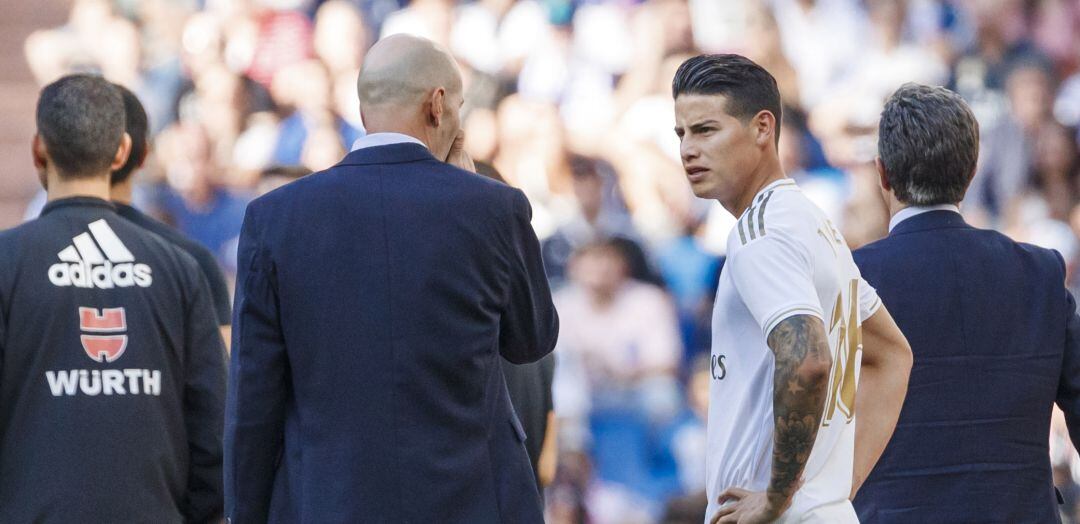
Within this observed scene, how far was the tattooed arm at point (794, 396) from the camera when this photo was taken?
2506mm

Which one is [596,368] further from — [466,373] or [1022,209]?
[466,373]

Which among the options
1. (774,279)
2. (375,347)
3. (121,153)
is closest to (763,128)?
(774,279)

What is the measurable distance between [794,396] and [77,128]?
211 centimetres

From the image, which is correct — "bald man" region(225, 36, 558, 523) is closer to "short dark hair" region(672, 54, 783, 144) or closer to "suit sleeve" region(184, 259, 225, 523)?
"short dark hair" region(672, 54, 783, 144)

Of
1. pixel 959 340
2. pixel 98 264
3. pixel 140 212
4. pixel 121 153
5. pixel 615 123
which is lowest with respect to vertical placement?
pixel 959 340

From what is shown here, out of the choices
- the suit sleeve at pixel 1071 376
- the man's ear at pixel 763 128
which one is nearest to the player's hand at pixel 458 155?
the man's ear at pixel 763 128

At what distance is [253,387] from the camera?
8.96 feet

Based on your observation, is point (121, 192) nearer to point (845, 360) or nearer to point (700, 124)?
point (700, 124)

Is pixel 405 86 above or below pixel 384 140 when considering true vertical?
above

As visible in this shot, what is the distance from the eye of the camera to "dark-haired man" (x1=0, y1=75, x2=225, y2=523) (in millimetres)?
3516

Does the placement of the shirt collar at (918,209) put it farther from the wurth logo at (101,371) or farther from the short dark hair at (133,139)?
the short dark hair at (133,139)

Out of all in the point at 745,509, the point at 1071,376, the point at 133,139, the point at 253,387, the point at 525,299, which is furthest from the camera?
the point at 133,139

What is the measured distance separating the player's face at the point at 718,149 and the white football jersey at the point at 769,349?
7 cm

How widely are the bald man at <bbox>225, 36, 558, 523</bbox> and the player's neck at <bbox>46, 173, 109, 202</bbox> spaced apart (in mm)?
1091
